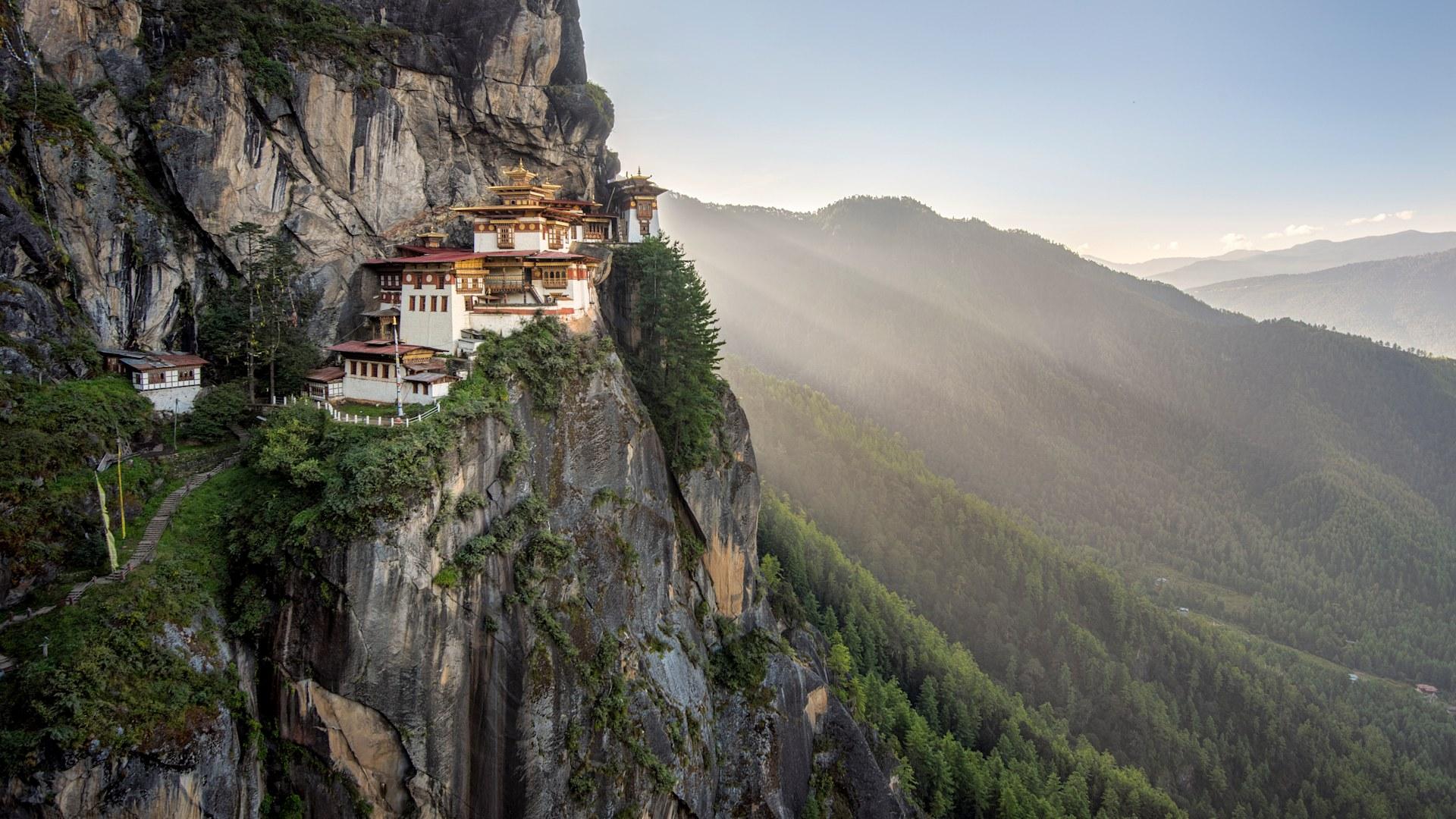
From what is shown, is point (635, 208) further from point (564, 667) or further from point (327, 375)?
point (564, 667)

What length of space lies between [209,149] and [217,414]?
16.8 m

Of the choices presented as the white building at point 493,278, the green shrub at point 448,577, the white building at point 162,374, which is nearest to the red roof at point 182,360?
the white building at point 162,374

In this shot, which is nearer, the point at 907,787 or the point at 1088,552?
the point at 907,787

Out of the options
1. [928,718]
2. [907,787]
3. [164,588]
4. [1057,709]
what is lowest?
[1057,709]

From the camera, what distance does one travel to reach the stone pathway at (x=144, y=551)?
80.5 feet

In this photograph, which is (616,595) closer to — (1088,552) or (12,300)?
(12,300)

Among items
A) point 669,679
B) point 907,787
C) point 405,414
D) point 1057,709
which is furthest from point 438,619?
point 1057,709

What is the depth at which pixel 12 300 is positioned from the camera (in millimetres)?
33531

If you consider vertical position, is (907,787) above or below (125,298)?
below

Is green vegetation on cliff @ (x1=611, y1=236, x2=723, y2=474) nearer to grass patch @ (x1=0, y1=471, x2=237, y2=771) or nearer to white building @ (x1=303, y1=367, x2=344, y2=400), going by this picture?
white building @ (x1=303, y1=367, x2=344, y2=400)

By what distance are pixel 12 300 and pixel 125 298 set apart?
220 inches

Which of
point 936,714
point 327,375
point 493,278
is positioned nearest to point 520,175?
point 493,278

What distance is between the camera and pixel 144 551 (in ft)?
90.9

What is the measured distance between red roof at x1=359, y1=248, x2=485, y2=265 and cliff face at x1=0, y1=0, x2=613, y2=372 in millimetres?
4097
